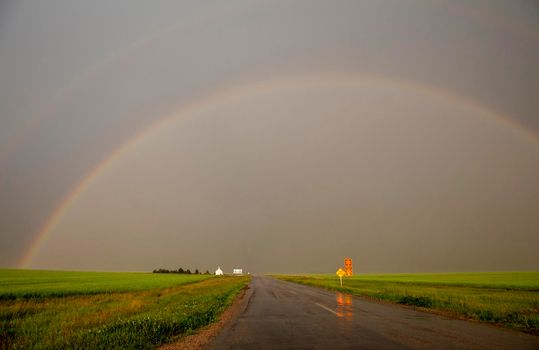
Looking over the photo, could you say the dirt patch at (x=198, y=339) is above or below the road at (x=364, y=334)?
below

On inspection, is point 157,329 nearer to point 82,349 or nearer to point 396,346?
point 82,349

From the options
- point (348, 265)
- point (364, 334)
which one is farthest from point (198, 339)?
point (348, 265)

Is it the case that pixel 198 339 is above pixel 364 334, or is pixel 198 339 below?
below

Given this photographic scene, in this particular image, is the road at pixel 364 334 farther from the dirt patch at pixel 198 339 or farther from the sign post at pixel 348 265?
the sign post at pixel 348 265

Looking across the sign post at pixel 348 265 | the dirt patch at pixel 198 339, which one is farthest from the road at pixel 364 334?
the sign post at pixel 348 265

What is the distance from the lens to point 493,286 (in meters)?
44.2

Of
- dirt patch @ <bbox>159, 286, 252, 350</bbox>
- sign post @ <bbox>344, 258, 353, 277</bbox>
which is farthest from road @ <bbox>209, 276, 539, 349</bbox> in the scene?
sign post @ <bbox>344, 258, 353, 277</bbox>

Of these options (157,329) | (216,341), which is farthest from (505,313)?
(157,329)

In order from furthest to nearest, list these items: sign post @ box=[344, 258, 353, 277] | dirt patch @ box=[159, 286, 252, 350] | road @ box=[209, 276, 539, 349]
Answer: sign post @ box=[344, 258, 353, 277]
dirt patch @ box=[159, 286, 252, 350]
road @ box=[209, 276, 539, 349]

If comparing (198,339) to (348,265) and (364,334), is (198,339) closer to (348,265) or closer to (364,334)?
(364,334)

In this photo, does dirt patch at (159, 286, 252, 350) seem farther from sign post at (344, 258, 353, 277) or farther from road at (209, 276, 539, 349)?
sign post at (344, 258, 353, 277)

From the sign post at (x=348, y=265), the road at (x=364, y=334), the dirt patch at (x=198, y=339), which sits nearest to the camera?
the road at (x=364, y=334)

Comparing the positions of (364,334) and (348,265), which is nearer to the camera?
(364,334)

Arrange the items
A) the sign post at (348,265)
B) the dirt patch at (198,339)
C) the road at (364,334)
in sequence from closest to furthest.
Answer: the road at (364,334), the dirt patch at (198,339), the sign post at (348,265)
